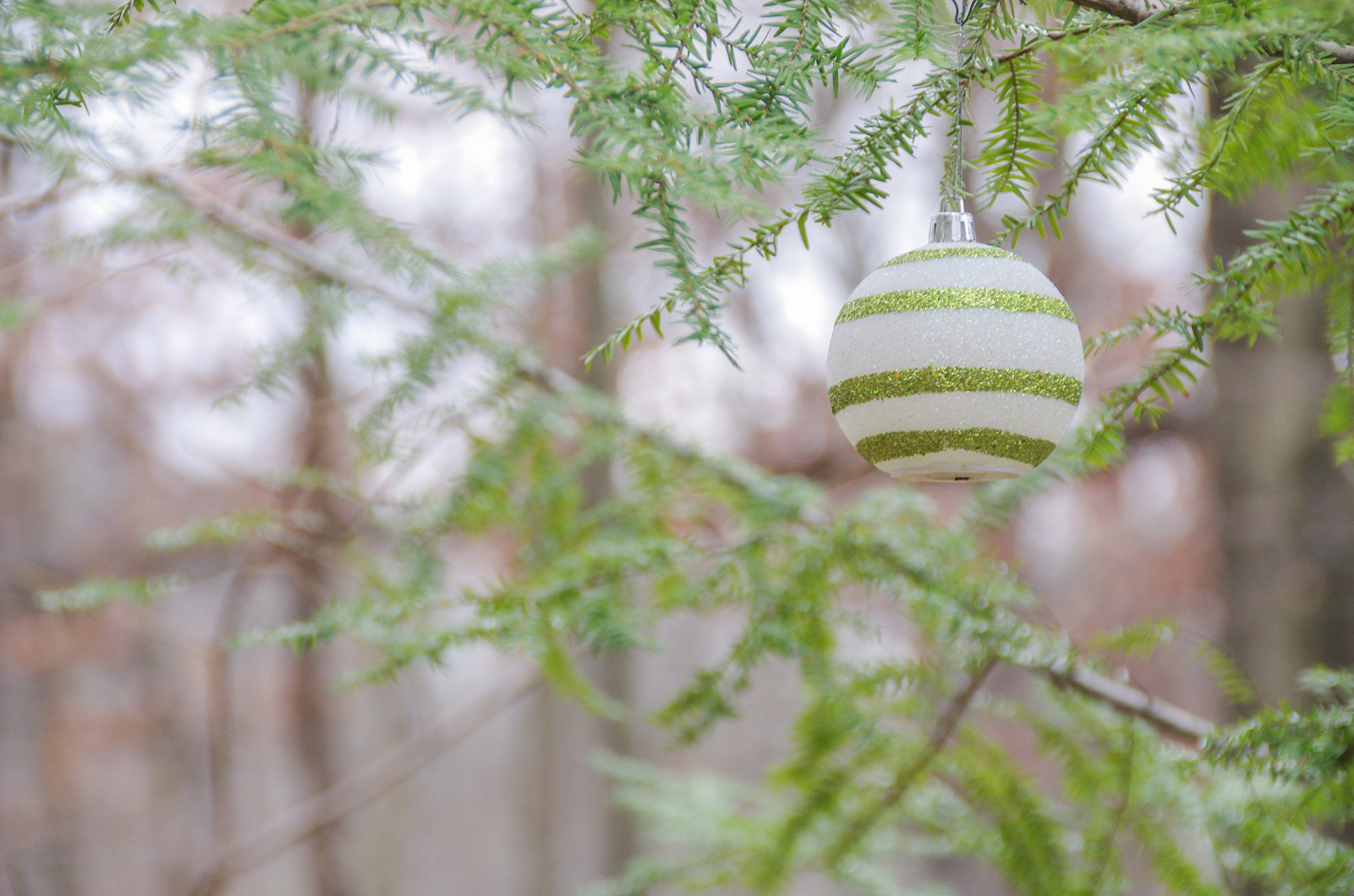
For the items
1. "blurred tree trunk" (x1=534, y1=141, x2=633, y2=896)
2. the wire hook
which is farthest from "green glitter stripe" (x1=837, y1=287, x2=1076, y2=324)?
"blurred tree trunk" (x1=534, y1=141, x2=633, y2=896)

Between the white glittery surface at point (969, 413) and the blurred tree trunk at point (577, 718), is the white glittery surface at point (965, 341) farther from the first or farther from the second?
the blurred tree trunk at point (577, 718)

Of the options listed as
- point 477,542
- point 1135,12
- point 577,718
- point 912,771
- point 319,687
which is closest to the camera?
point 1135,12

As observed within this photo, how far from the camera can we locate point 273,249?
3.90 feet

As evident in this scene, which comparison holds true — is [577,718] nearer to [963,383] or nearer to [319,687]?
[319,687]

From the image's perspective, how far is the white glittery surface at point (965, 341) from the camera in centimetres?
55

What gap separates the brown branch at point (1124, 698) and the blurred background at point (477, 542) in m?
1.00

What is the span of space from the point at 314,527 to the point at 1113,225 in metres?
2.96

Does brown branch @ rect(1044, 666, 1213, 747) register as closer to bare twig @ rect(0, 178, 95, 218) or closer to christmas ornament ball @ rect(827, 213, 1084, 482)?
christmas ornament ball @ rect(827, 213, 1084, 482)

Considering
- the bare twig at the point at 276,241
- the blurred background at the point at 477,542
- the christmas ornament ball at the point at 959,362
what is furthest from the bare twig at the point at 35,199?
the christmas ornament ball at the point at 959,362

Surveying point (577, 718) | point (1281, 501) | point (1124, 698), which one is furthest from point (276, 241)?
point (577, 718)

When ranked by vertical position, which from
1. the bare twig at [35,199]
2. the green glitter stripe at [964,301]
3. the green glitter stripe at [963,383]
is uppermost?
the bare twig at [35,199]

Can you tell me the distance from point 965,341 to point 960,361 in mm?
13

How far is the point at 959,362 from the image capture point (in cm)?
55

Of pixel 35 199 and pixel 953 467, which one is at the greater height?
pixel 35 199
